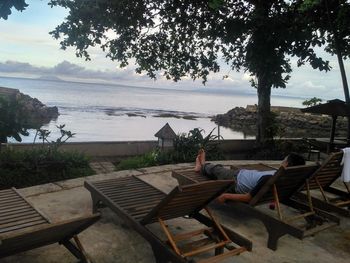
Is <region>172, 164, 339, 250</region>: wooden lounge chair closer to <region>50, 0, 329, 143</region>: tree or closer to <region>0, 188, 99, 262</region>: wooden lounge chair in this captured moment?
<region>0, 188, 99, 262</region>: wooden lounge chair

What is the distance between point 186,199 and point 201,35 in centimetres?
1054

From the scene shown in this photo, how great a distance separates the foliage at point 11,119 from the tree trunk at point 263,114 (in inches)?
332

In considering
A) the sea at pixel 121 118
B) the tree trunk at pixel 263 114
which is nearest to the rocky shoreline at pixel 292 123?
the sea at pixel 121 118

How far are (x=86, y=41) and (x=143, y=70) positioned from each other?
10.0ft

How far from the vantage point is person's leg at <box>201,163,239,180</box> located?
5519mm

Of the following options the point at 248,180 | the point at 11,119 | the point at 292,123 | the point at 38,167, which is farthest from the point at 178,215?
the point at 292,123

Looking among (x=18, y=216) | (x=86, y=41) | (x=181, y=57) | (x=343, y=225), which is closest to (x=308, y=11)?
(x=181, y=57)

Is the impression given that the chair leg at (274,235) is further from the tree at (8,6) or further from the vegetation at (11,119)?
the vegetation at (11,119)

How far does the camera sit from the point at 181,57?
1401 centimetres

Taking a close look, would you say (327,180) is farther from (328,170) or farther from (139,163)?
(139,163)

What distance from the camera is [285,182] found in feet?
15.4

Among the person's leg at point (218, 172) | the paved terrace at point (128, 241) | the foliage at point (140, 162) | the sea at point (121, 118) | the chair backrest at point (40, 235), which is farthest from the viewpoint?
the sea at point (121, 118)

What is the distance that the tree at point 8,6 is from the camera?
13.4 ft

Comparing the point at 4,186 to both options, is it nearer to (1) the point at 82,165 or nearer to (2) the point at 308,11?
(1) the point at 82,165
